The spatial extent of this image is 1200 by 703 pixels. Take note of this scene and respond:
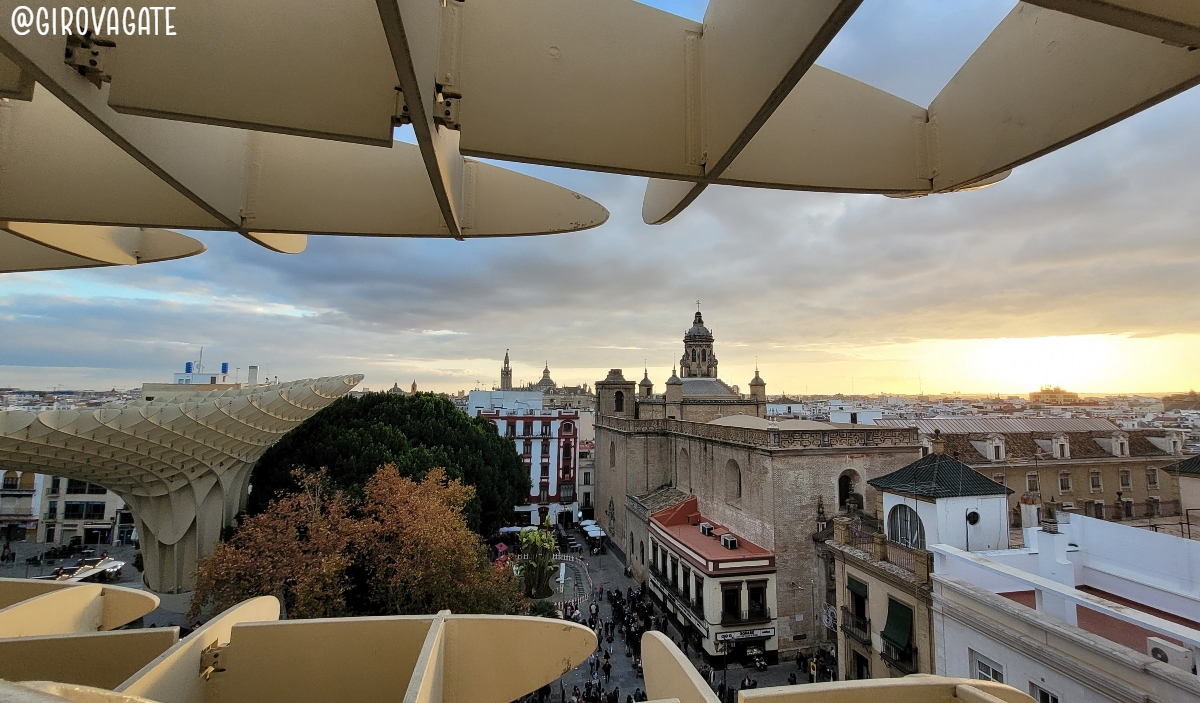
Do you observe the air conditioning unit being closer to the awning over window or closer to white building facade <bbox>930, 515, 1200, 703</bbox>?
white building facade <bbox>930, 515, 1200, 703</bbox>

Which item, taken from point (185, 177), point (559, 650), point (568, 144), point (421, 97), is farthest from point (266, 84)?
point (559, 650)

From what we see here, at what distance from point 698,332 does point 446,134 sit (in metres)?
45.8

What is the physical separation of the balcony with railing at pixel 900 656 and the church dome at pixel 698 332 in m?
34.3

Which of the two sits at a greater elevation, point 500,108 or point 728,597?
point 500,108

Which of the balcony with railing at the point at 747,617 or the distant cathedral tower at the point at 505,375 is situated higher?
the distant cathedral tower at the point at 505,375

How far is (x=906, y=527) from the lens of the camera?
15.9 metres

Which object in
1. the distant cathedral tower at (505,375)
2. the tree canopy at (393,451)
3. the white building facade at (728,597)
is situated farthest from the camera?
the distant cathedral tower at (505,375)

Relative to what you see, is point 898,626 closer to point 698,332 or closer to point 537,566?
point 537,566

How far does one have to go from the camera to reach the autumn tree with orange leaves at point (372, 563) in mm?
13672

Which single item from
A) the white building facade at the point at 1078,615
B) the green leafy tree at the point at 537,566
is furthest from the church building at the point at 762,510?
the white building facade at the point at 1078,615

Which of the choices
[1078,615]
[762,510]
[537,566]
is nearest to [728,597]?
[762,510]

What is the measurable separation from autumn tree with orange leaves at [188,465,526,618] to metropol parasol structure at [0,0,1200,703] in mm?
7954

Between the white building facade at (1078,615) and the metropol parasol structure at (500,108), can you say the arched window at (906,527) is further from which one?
the metropol parasol structure at (500,108)

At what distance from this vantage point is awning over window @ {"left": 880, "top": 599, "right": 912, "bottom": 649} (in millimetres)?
13992
